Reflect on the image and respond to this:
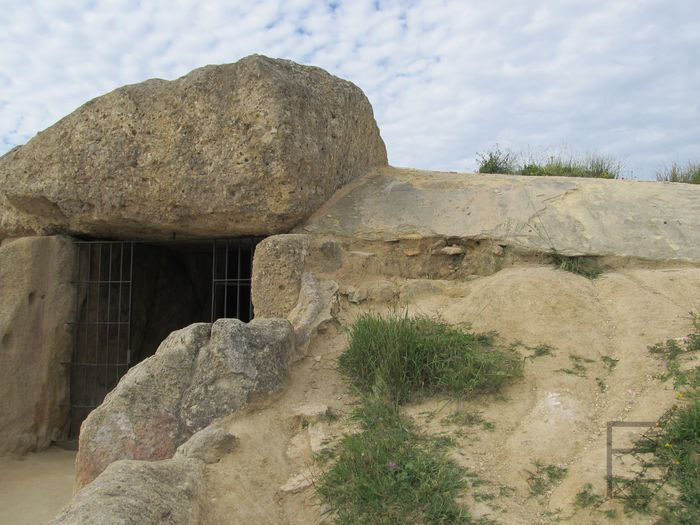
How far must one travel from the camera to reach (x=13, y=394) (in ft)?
16.5

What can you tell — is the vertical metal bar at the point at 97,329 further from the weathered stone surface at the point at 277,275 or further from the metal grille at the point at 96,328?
the weathered stone surface at the point at 277,275

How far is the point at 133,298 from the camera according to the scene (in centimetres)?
661

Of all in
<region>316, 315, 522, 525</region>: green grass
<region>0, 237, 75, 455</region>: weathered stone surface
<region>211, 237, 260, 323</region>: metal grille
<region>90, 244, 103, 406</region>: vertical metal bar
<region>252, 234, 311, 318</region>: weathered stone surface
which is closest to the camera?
<region>316, 315, 522, 525</region>: green grass

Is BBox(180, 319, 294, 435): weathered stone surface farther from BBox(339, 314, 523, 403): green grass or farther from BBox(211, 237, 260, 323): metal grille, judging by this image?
BBox(211, 237, 260, 323): metal grille

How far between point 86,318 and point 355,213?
9.01 feet

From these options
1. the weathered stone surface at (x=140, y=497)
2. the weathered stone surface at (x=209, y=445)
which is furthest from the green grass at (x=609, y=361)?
the weathered stone surface at (x=140, y=497)

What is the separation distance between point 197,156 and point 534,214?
2.55 metres

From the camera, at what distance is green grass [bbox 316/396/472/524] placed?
236cm

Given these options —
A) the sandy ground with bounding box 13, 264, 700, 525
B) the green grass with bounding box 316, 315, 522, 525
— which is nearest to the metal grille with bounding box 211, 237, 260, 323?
the sandy ground with bounding box 13, 264, 700, 525

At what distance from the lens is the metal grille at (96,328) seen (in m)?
5.44

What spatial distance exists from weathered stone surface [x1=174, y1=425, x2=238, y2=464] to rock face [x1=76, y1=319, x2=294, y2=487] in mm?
176

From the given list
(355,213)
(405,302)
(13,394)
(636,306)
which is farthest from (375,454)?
(13,394)

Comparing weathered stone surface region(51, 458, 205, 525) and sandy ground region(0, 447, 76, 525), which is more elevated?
weathered stone surface region(51, 458, 205, 525)

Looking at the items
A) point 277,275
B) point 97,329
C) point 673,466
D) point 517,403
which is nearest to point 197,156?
point 277,275
